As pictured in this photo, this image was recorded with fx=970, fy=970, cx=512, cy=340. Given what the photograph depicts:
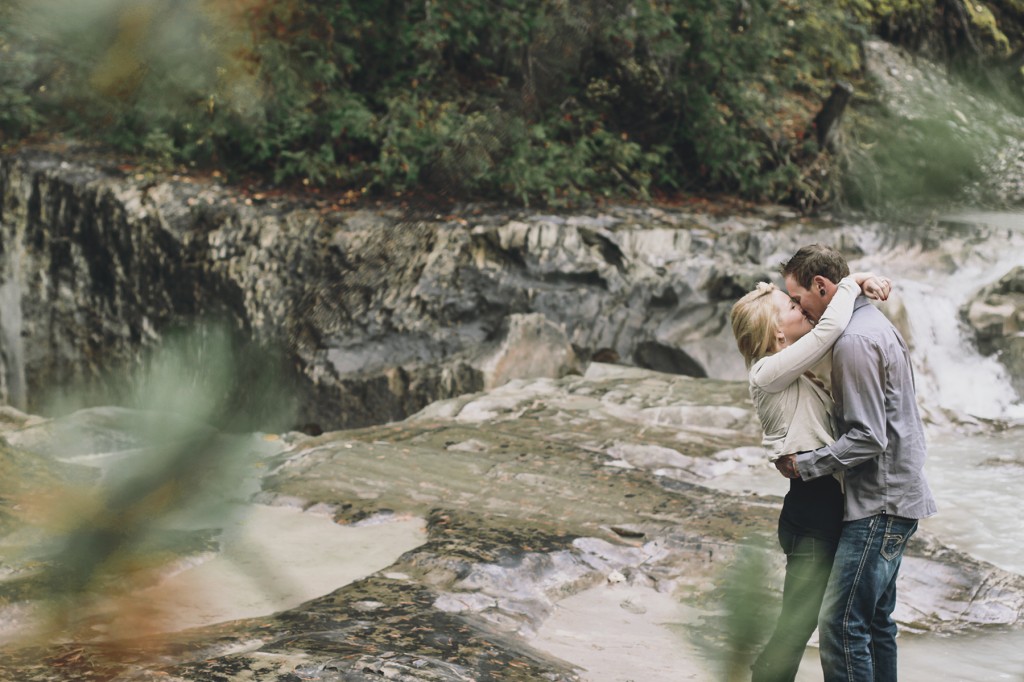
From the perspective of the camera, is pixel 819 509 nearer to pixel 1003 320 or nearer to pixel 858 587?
pixel 858 587

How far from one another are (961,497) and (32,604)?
6.01m

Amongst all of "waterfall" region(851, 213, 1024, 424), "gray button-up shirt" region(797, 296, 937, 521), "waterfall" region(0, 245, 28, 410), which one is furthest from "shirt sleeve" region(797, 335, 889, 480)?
"waterfall" region(0, 245, 28, 410)

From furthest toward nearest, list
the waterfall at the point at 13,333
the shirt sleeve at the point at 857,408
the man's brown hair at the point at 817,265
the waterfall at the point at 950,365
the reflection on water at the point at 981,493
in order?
the waterfall at the point at 13,333, the waterfall at the point at 950,365, the reflection on water at the point at 981,493, the man's brown hair at the point at 817,265, the shirt sleeve at the point at 857,408

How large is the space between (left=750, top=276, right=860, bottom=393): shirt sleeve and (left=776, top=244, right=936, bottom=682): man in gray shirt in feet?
0.14

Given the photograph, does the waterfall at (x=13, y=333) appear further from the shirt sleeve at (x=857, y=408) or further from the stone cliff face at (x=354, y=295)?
the shirt sleeve at (x=857, y=408)

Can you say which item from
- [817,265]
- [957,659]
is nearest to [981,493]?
[957,659]

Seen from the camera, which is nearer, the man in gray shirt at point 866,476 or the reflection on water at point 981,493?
the man in gray shirt at point 866,476

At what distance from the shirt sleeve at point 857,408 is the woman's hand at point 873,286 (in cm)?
20

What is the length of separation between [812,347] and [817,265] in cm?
33

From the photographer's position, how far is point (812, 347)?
3.09 metres

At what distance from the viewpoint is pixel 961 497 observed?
684 centimetres

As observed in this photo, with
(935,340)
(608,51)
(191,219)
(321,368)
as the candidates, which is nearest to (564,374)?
(321,368)

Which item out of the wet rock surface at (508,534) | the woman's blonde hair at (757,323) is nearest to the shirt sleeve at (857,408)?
the woman's blonde hair at (757,323)

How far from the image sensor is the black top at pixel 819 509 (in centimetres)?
319
